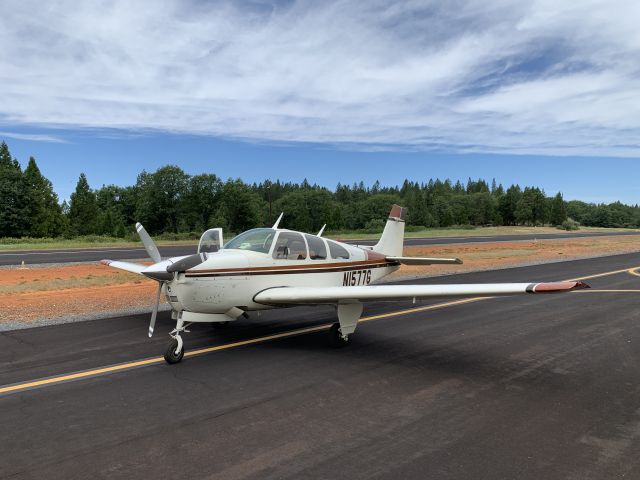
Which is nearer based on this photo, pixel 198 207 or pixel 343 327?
pixel 343 327

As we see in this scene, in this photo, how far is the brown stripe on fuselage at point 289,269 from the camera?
7.16m

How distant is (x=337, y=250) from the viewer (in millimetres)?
9578

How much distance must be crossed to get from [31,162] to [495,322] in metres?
80.6

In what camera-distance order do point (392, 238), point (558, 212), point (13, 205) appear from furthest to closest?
point (558, 212), point (13, 205), point (392, 238)

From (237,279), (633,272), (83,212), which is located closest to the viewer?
(237,279)

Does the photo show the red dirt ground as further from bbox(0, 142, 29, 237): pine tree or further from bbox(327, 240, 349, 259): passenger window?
bbox(0, 142, 29, 237): pine tree

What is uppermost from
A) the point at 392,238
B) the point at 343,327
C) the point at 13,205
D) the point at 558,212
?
the point at 558,212

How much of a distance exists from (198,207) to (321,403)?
88.8 meters

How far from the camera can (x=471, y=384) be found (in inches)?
242

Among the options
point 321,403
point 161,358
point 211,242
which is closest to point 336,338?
point 321,403

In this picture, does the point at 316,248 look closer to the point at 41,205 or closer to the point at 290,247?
the point at 290,247

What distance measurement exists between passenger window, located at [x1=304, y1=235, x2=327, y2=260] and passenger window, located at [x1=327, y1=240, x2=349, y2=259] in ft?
0.89

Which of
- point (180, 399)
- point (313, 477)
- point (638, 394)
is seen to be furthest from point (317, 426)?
point (638, 394)

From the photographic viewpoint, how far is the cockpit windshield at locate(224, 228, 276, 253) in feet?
26.6
